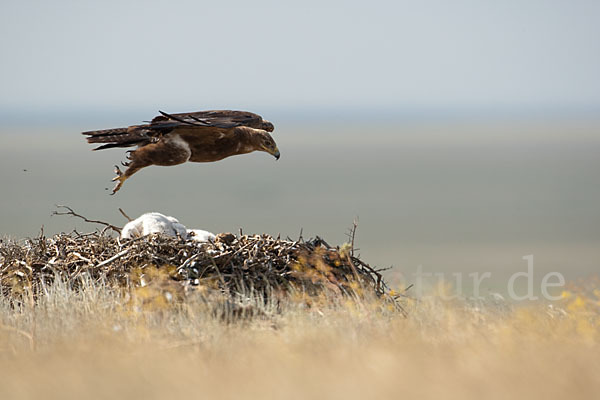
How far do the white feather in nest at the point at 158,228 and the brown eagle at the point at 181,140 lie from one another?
0.83 m

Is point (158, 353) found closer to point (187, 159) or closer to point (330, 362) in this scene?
point (330, 362)

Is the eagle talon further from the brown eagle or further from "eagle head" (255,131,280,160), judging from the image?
"eagle head" (255,131,280,160)

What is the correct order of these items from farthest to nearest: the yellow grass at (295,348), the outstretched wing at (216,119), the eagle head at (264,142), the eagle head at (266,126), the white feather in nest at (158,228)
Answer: the eagle head at (266,126) → the white feather in nest at (158,228) → the eagle head at (264,142) → the outstretched wing at (216,119) → the yellow grass at (295,348)

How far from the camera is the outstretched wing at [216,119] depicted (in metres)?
9.28

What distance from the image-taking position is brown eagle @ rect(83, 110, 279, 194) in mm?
9312

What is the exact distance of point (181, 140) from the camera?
30.8ft

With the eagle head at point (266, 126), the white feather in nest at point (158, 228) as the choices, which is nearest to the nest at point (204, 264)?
the white feather in nest at point (158, 228)

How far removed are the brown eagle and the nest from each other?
952 mm

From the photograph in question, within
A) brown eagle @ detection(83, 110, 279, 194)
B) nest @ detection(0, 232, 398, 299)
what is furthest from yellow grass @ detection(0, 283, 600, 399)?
brown eagle @ detection(83, 110, 279, 194)

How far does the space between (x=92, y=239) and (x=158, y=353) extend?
395cm

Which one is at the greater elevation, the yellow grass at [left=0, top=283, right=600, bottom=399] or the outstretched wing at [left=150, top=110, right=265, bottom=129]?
the outstretched wing at [left=150, top=110, right=265, bottom=129]

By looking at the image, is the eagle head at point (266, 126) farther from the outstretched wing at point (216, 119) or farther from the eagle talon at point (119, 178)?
the eagle talon at point (119, 178)

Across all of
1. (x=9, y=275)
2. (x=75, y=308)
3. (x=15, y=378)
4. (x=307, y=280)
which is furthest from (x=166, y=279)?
(x=15, y=378)

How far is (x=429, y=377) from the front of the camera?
5.89 meters
